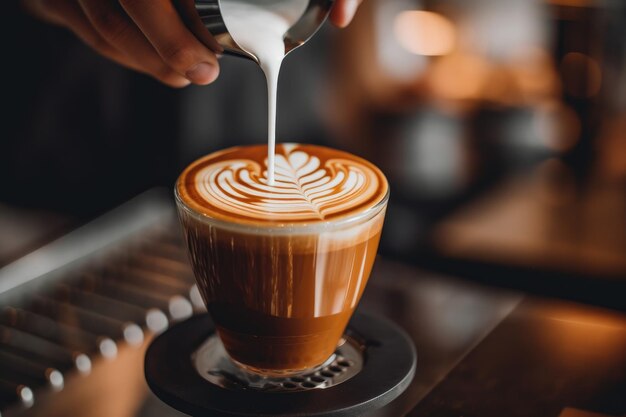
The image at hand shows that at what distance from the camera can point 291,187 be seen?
2.90 ft

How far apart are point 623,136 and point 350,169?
5.96ft

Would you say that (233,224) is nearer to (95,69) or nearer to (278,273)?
(278,273)

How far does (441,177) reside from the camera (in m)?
2.63

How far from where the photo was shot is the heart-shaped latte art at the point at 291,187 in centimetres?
82

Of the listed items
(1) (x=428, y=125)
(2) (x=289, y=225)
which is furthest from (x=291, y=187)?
(1) (x=428, y=125)

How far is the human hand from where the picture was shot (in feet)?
2.77

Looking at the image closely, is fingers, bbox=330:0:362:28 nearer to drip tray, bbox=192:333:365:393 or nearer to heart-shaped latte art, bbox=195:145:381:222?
heart-shaped latte art, bbox=195:145:381:222

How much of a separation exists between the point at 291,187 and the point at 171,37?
214 mm

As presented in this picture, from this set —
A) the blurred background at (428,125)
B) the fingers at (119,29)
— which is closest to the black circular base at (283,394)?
the fingers at (119,29)

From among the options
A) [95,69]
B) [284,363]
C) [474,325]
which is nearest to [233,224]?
[284,363]

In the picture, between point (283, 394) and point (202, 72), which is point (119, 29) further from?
point (283, 394)

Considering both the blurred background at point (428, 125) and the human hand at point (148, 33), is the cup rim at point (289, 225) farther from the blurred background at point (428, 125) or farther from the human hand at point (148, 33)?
the blurred background at point (428, 125)

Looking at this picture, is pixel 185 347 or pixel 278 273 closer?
pixel 278 273

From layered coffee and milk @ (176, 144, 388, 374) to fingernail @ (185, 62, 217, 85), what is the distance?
108mm
